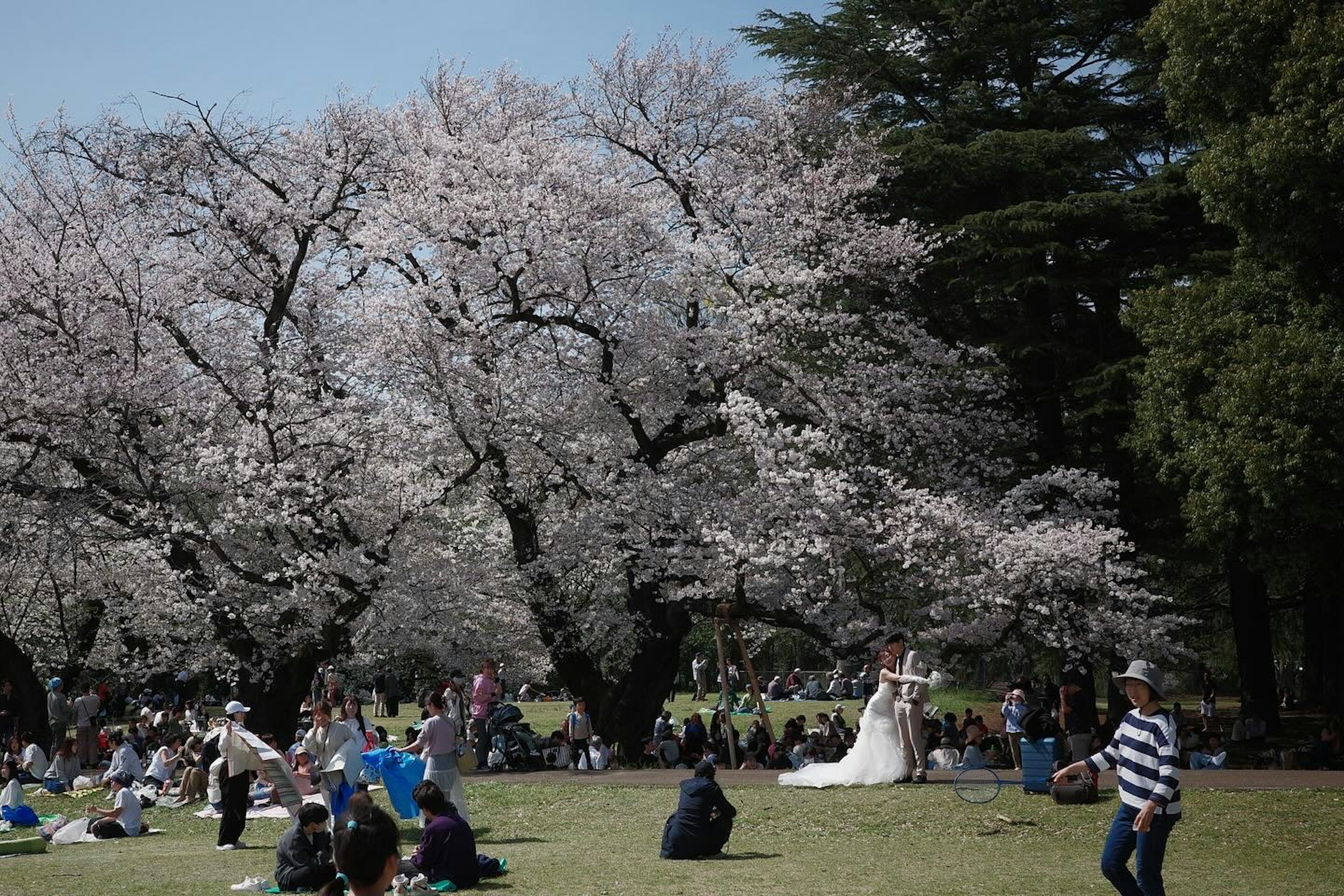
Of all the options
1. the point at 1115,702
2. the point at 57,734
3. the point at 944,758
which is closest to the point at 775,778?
the point at 944,758

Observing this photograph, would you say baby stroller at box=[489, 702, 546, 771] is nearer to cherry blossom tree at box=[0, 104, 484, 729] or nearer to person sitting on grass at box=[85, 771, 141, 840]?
cherry blossom tree at box=[0, 104, 484, 729]

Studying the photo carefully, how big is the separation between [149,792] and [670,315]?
11.4m

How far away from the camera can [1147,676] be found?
7441 millimetres

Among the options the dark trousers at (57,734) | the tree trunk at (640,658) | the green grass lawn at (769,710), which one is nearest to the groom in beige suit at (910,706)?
the tree trunk at (640,658)

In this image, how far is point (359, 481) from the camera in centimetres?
2158

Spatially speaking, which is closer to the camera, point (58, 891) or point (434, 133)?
point (58, 891)

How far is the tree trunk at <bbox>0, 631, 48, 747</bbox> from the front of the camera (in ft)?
77.9

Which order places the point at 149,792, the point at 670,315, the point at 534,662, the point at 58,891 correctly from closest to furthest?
the point at 58,891 → the point at 149,792 → the point at 670,315 → the point at 534,662

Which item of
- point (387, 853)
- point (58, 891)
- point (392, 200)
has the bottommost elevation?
point (58, 891)

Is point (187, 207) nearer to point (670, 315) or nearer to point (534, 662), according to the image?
point (670, 315)

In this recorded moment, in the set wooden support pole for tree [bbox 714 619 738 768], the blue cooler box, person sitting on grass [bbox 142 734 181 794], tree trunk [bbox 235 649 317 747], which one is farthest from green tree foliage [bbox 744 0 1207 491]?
person sitting on grass [bbox 142 734 181 794]

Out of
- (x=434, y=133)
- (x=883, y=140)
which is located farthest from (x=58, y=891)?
(x=883, y=140)

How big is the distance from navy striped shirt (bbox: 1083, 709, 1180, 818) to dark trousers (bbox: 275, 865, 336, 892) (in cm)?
559

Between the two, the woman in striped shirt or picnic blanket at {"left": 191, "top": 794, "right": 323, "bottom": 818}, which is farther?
picnic blanket at {"left": 191, "top": 794, "right": 323, "bottom": 818}
